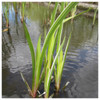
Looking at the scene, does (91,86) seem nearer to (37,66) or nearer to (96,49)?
(37,66)

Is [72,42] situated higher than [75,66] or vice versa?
[72,42]

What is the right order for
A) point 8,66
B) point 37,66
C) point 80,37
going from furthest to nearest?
point 80,37, point 8,66, point 37,66

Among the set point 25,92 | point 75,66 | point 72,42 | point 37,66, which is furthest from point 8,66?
point 72,42

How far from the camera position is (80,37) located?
6.59ft

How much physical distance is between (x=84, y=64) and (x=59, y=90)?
0.50m

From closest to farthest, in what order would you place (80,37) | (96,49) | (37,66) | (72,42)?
(37,66) → (96,49) → (72,42) → (80,37)

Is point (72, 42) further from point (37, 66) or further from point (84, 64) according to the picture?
point (37, 66)

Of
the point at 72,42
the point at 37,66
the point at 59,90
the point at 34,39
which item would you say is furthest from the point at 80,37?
the point at 37,66

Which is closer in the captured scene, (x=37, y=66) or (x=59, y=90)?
(x=37, y=66)

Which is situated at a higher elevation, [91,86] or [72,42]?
[72,42]

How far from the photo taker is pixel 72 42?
177cm

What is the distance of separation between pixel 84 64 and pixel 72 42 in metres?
0.68

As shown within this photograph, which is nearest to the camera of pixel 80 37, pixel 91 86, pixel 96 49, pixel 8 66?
pixel 91 86

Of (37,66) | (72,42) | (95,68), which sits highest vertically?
(72,42)
